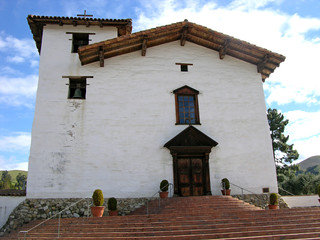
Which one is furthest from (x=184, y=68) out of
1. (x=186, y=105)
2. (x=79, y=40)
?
(x=79, y=40)

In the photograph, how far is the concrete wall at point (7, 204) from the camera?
12016mm

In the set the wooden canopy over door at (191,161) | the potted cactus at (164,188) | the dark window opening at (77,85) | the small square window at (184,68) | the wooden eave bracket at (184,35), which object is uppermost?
the wooden eave bracket at (184,35)

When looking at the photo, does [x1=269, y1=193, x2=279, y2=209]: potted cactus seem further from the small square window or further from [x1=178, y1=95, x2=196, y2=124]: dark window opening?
the small square window

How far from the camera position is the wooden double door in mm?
13219

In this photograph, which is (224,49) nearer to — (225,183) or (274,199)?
(225,183)

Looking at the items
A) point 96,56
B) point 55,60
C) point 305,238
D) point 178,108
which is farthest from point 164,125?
point 305,238

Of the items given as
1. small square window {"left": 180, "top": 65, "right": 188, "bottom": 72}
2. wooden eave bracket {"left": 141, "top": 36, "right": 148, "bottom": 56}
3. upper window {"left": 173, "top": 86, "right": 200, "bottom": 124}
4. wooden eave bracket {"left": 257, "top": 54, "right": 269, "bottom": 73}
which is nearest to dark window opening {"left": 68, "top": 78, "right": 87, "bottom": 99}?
wooden eave bracket {"left": 141, "top": 36, "right": 148, "bottom": 56}

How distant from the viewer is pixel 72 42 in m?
14.9

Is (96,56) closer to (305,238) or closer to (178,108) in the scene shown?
(178,108)

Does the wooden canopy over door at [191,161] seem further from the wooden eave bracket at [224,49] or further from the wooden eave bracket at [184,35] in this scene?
Result: the wooden eave bracket at [184,35]

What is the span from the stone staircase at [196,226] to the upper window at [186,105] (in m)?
4.97

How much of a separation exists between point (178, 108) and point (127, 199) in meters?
4.96

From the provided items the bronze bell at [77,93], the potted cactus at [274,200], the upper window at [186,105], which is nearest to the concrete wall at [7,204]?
the bronze bell at [77,93]

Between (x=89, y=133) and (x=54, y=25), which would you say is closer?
(x=89, y=133)
